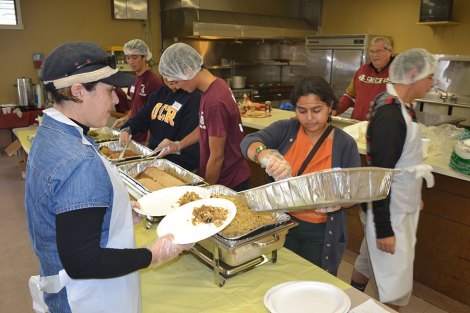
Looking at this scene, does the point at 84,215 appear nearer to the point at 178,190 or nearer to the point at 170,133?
the point at 178,190

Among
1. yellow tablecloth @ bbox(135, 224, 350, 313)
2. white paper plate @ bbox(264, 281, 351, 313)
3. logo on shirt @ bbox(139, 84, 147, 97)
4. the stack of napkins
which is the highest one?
logo on shirt @ bbox(139, 84, 147, 97)

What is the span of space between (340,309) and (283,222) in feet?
1.17

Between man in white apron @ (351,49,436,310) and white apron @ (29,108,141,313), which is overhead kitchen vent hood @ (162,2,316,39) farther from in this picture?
white apron @ (29,108,141,313)

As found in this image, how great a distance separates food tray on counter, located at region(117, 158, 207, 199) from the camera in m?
1.78

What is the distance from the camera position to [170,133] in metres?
2.44

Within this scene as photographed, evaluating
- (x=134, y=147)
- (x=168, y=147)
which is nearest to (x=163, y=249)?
(x=168, y=147)

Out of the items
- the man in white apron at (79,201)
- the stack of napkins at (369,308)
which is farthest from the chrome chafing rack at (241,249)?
the stack of napkins at (369,308)

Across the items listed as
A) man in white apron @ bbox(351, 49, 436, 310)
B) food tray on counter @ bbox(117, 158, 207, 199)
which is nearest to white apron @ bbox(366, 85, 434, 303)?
man in white apron @ bbox(351, 49, 436, 310)

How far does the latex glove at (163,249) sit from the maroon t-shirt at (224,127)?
890mm

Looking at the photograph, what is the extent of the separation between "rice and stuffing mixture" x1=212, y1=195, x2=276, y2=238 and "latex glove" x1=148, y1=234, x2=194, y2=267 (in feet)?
0.57

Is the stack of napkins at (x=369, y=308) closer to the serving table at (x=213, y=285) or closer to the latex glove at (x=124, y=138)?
the serving table at (x=213, y=285)

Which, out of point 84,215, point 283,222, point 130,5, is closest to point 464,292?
point 283,222

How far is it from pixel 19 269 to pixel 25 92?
3.44 metres

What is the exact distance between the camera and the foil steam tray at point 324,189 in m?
1.13
